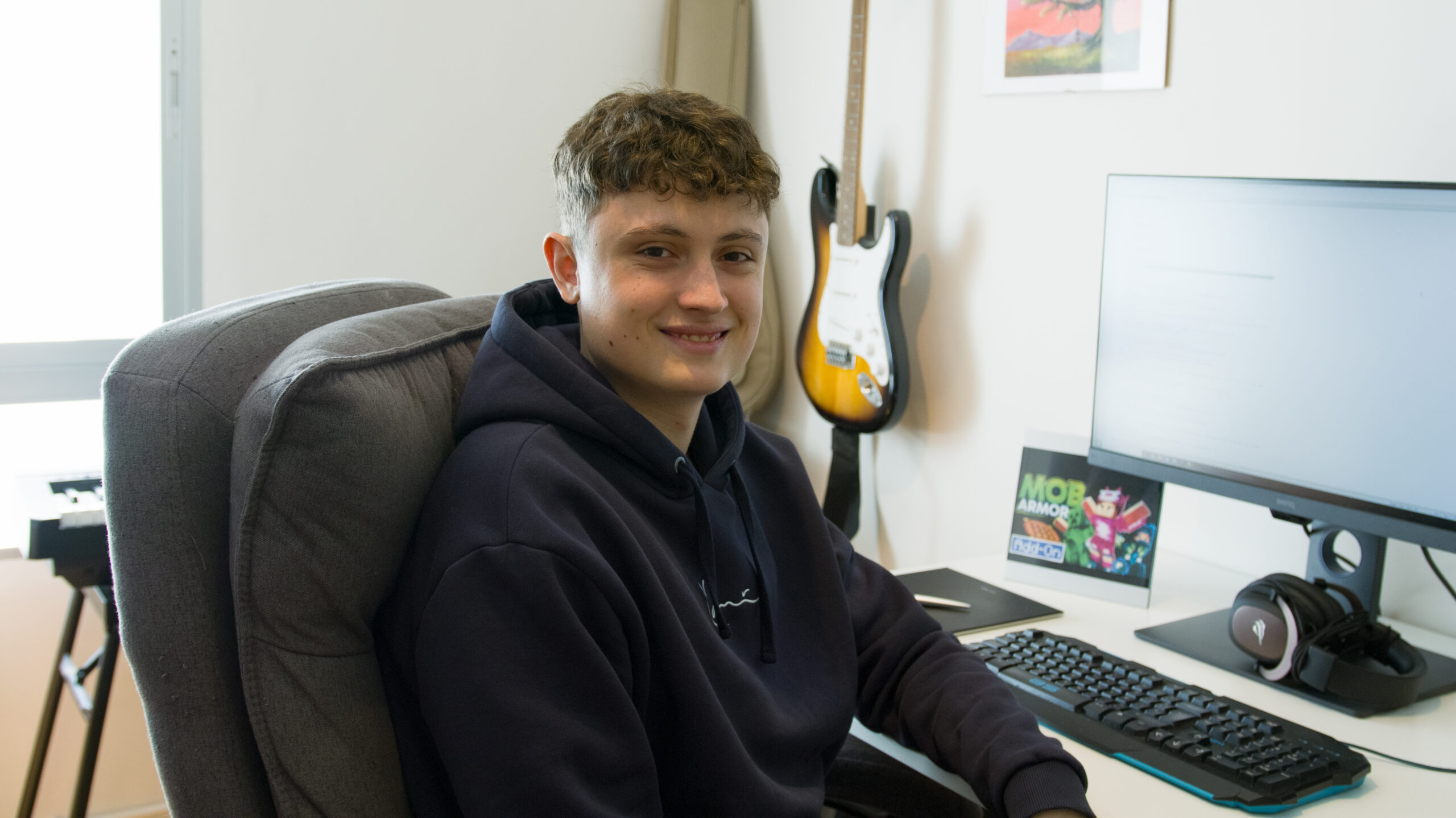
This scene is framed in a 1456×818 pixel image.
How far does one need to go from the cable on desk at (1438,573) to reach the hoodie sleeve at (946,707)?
0.62 meters

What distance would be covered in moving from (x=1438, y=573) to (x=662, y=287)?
1.01 meters

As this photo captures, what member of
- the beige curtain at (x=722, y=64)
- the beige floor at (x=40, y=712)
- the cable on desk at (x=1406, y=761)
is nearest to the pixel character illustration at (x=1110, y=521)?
the cable on desk at (x=1406, y=761)

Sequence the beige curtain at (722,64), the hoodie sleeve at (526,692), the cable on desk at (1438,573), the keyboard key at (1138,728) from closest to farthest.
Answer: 1. the hoodie sleeve at (526,692)
2. the keyboard key at (1138,728)
3. the cable on desk at (1438,573)
4. the beige curtain at (722,64)

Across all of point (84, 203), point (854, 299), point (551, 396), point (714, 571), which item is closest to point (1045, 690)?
point (714, 571)

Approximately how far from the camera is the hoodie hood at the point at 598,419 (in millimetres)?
939

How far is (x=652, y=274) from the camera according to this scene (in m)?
1.02

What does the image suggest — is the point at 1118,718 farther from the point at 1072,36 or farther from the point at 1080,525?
the point at 1072,36

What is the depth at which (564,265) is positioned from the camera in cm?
109

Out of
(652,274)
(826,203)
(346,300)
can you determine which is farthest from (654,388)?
(826,203)

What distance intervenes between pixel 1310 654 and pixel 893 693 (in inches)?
18.2

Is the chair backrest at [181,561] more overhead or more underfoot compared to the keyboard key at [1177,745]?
more overhead

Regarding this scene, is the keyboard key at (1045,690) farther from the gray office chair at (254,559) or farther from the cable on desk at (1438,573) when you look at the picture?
the gray office chair at (254,559)

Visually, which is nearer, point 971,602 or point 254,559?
point 254,559

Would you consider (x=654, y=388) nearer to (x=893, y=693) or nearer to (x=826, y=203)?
(x=893, y=693)
